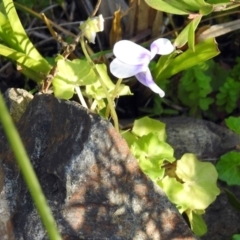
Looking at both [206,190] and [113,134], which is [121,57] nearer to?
[113,134]

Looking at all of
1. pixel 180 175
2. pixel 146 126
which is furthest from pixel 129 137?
pixel 180 175

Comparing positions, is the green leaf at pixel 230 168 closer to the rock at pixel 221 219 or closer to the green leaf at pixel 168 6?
the rock at pixel 221 219

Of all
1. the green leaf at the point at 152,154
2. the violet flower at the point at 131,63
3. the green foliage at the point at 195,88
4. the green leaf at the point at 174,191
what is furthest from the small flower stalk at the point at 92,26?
the green foliage at the point at 195,88

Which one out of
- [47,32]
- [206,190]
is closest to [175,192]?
[206,190]

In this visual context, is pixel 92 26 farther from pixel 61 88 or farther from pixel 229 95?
pixel 229 95

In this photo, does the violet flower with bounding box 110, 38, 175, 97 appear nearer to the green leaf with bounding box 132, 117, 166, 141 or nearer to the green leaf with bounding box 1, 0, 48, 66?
the green leaf with bounding box 132, 117, 166, 141

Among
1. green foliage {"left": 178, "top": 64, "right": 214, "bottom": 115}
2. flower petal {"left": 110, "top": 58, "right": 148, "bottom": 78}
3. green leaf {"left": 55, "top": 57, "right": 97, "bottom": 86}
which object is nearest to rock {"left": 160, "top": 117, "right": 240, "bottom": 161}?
green foliage {"left": 178, "top": 64, "right": 214, "bottom": 115}
